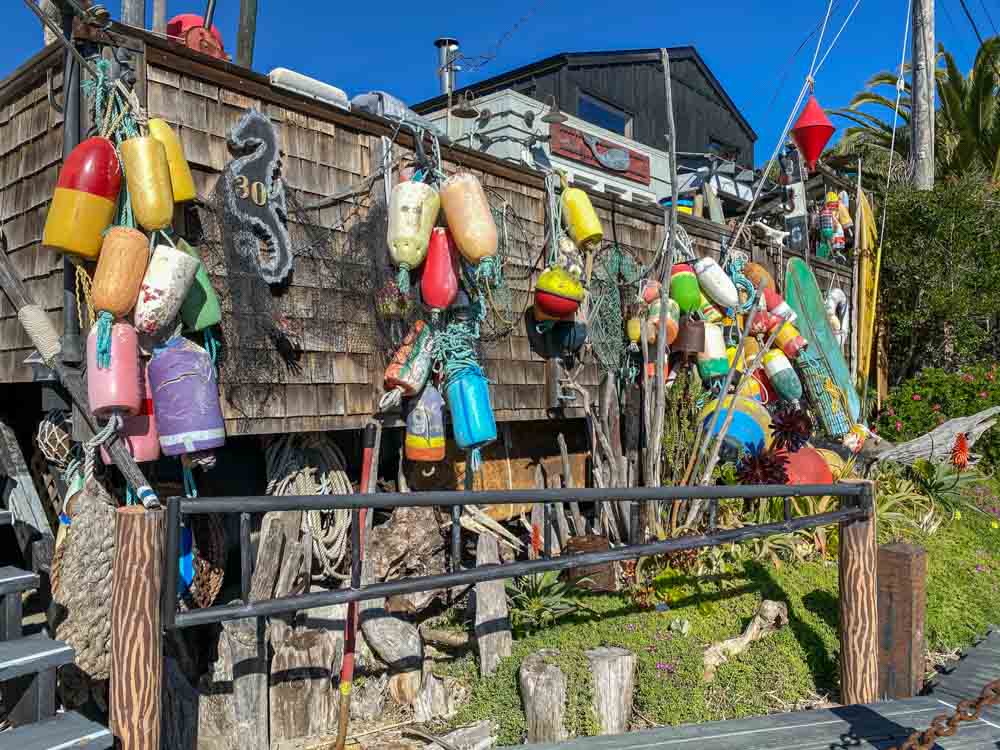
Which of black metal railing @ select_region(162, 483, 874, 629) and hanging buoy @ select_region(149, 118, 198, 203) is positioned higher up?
hanging buoy @ select_region(149, 118, 198, 203)

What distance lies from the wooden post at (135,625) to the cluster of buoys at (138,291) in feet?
4.86

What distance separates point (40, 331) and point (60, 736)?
214 centimetres

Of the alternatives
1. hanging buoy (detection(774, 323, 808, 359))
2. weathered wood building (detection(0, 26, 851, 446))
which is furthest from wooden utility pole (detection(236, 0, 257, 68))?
hanging buoy (detection(774, 323, 808, 359))

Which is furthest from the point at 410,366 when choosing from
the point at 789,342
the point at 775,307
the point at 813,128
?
the point at 789,342

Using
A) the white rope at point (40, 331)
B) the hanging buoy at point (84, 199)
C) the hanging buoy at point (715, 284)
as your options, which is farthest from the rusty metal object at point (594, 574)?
the hanging buoy at point (715, 284)

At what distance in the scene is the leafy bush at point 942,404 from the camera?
28.8ft

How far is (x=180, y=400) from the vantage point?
3.66 metres

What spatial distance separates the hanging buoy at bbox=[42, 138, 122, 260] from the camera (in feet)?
11.5

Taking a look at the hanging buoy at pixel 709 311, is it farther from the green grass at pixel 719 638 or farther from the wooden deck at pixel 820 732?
the wooden deck at pixel 820 732

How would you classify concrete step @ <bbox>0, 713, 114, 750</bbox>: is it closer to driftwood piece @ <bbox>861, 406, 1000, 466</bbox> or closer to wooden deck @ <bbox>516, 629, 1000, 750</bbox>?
wooden deck @ <bbox>516, 629, 1000, 750</bbox>

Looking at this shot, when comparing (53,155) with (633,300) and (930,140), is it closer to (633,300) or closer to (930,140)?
(633,300)

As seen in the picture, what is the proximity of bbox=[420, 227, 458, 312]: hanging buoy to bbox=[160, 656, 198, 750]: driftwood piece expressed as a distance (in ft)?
8.30

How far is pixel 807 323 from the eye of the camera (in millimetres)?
9562

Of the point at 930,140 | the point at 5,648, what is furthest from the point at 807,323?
the point at 5,648
